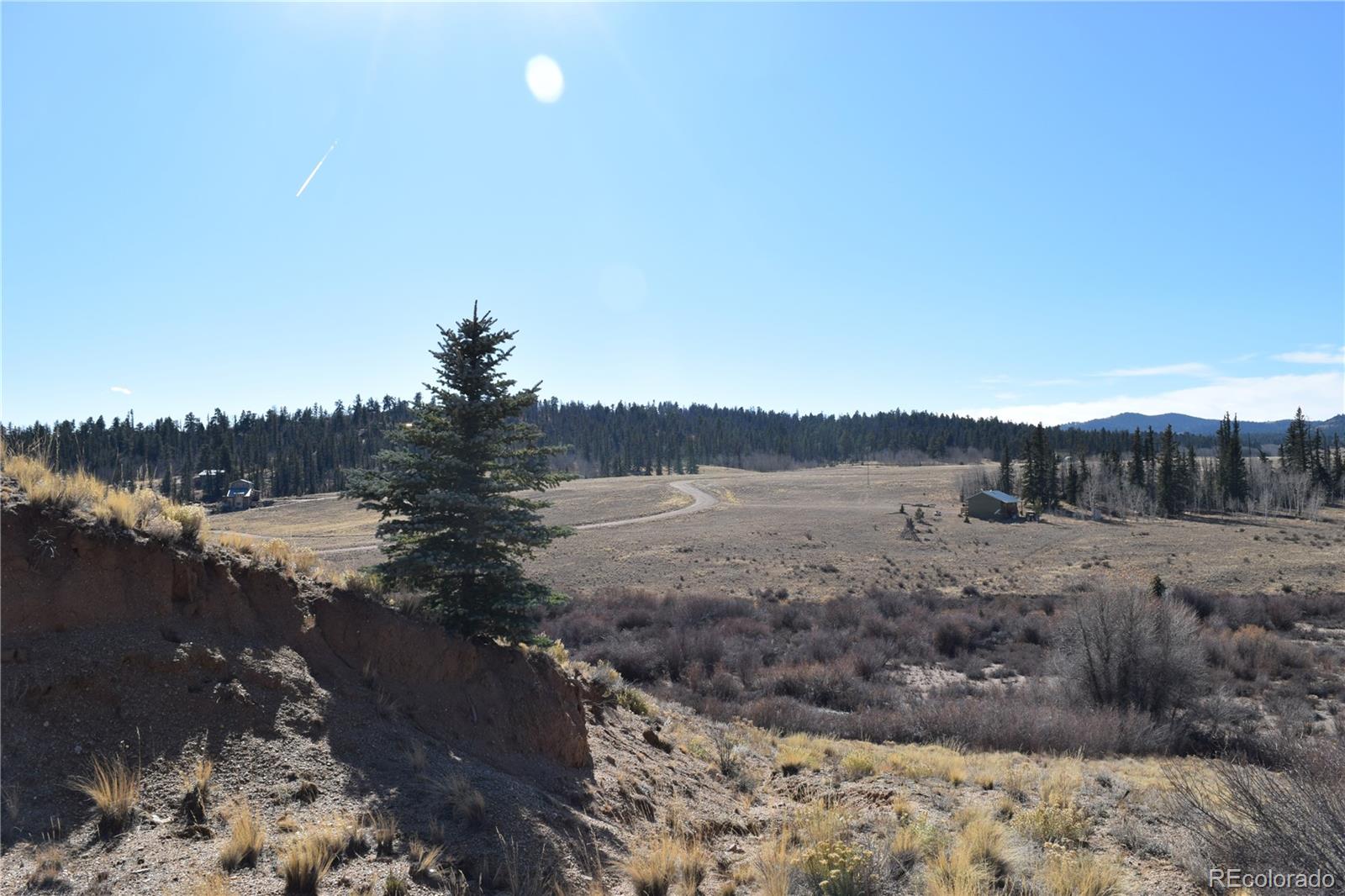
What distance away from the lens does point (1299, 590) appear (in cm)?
4019

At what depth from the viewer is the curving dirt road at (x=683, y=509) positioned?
7325 cm

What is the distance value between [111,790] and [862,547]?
59.5m

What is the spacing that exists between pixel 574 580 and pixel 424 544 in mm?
35435

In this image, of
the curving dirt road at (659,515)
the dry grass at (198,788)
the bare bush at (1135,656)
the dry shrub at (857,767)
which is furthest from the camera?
the curving dirt road at (659,515)

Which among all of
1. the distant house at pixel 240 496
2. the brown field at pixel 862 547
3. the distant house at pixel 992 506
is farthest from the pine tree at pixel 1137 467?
the distant house at pixel 240 496

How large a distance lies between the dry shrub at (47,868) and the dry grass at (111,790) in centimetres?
33

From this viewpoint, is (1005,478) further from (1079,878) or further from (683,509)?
(1079,878)

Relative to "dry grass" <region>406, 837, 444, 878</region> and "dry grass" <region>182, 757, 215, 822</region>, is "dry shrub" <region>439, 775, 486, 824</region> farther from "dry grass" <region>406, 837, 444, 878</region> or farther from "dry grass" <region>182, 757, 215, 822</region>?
"dry grass" <region>182, 757, 215, 822</region>

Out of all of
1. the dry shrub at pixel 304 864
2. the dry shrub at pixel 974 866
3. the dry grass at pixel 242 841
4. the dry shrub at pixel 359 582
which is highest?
the dry shrub at pixel 359 582

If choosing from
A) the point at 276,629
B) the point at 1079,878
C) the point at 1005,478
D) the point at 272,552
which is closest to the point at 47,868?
the point at 276,629

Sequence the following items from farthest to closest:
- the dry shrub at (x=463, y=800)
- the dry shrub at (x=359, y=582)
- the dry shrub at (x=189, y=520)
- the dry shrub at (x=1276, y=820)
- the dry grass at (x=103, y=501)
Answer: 1. the dry shrub at (x=359, y=582)
2. the dry shrub at (x=189, y=520)
3. the dry grass at (x=103, y=501)
4. the dry shrub at (x=463, y=800)
5. the dry shrub at (x=1276, y=820)

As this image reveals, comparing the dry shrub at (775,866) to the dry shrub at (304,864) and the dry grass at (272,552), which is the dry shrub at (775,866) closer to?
the dry shrub at (304,864)

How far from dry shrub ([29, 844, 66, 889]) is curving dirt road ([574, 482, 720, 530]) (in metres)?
61.1

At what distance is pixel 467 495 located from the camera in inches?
369
